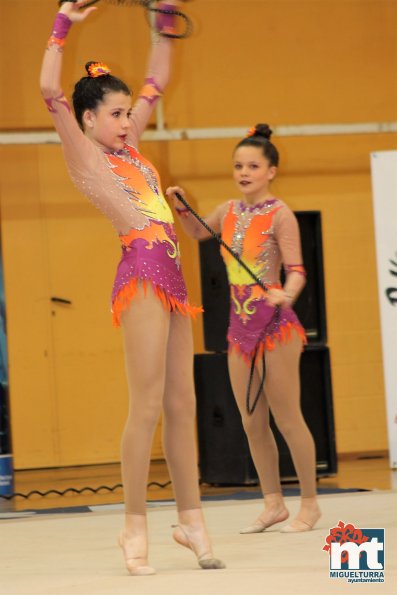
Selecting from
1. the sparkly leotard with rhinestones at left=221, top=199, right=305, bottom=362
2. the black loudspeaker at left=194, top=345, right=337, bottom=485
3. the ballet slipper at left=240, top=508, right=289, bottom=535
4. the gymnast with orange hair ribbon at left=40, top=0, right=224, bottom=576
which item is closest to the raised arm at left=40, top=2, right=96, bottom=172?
the gymnast with orange hair ribbon at left=40, top=0, right=224, bottom=576

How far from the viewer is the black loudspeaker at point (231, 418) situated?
548cm

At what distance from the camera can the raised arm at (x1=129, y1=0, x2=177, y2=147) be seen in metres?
3.00

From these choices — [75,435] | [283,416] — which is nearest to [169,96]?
[75,435]

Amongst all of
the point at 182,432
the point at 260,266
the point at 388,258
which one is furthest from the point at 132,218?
the point at 388,258

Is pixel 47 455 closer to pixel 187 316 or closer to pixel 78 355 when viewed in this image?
pixel 78 355

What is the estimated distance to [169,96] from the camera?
7.23m

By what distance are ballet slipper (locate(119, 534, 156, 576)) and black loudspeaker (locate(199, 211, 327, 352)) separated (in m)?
2.84

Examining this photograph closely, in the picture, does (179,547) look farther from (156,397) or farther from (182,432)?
(156,397)

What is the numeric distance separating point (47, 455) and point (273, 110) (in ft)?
9.41

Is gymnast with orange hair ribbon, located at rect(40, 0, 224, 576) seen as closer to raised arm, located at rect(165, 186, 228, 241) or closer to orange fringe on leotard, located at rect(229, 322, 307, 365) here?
raised arm, located at rect(165, 186, 228, 241)

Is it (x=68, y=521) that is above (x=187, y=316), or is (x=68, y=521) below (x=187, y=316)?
below

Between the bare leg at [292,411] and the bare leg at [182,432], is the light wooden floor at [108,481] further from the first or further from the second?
the bare leg at [182,432]

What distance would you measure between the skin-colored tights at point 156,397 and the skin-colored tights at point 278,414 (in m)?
0.84

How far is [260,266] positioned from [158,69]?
0.88 m
